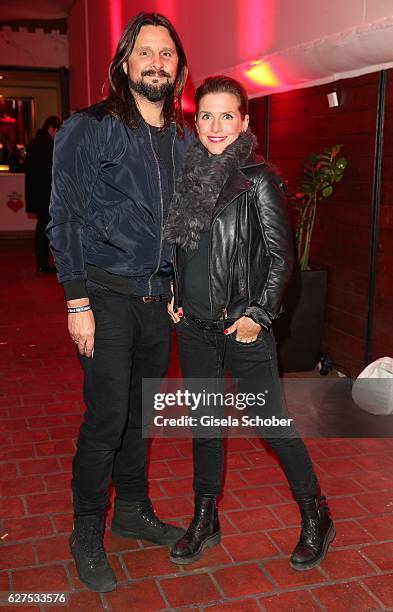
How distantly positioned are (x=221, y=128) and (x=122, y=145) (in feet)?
1.08

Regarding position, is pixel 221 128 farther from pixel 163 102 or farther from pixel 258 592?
pixel 258 592

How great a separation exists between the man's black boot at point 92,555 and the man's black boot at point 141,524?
258 mm

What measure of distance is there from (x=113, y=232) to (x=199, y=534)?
3.76ft

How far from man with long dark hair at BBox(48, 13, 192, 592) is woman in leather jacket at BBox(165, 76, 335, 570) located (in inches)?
3.7

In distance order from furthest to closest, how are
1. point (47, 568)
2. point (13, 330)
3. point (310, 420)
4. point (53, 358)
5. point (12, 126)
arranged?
point (12, 126)
point (13, 330)
point (53, 358)
point (310, 420)
point (47, 568)

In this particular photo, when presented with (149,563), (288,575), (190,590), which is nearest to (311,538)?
(288,575)

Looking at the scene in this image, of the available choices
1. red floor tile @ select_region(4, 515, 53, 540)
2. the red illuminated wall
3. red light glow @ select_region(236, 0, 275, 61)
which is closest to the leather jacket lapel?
red floor tile @ select_region(4, 515, 53, 540)

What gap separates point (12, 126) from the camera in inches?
565

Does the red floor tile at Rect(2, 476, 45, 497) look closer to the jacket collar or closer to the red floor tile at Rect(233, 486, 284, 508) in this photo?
the red floor tile at Rect(233, 486, 284, 508)

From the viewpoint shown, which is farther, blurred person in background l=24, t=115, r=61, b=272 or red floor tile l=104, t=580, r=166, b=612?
blurred person in background l=24, t=115, r=61, b=272

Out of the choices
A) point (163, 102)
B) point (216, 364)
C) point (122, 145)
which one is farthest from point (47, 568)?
point (163, 102)

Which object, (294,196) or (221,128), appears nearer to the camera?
(221,128)

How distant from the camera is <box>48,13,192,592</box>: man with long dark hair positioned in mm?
2219

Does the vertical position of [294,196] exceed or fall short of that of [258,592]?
it exceeds it
